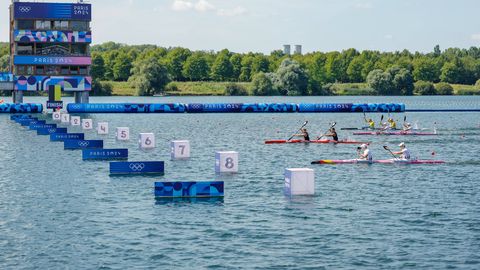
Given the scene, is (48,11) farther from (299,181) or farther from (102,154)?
(299,181)

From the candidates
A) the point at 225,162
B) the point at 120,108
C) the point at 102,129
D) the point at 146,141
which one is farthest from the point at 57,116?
the point at 225,162

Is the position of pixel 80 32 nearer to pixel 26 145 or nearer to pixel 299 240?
pixel 26 145

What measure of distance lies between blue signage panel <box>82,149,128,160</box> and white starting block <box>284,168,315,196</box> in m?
26.1

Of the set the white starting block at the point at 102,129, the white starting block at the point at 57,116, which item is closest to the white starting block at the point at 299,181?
the white starting block at the point at 102,129

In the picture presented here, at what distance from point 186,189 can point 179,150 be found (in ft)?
86.4

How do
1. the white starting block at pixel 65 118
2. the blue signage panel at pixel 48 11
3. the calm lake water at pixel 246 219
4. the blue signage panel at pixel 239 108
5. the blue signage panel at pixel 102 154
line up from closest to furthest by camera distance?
the calm lake water at pixel 246 219, the blue signage panel at pixel 102 154, the white starting block at pixel 65 118, the blue signage panel at pixel 48 11, the blue signage panel at pixel 239 108

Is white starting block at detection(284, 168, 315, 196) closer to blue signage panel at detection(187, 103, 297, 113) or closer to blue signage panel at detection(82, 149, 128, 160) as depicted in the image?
blue signage panel at detection(82, 149, 128, 160)

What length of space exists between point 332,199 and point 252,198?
5067mm

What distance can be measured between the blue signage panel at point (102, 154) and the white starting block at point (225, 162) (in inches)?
510

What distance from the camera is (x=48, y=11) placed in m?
157

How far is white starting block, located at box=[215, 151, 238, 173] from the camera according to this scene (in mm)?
63969

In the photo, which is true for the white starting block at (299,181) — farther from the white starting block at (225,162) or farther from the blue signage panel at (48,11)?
the blue signage panel at (48,11)

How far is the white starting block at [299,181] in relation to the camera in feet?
168

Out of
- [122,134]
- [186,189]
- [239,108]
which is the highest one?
[239,108]
